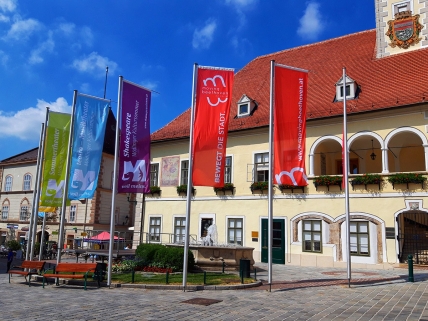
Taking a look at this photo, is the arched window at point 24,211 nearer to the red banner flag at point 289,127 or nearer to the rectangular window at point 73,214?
the rectangular window at point 73,214

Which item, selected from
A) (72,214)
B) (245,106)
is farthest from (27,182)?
(245,106)

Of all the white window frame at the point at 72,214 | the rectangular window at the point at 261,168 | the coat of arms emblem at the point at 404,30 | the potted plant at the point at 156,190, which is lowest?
the white window frame at the point at 72,214

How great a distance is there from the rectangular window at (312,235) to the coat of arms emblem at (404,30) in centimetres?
1197

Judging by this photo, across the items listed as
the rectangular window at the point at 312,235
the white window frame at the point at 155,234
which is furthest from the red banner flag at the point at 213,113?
the white window frame at the point at 155,234

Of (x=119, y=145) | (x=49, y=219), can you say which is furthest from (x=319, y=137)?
(x=49, y=219)

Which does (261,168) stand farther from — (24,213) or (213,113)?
(24,213)

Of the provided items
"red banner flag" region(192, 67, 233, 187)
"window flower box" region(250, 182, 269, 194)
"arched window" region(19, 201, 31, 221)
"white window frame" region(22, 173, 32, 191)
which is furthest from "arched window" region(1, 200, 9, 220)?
"red banner flag" region(192, 67, 233, 187)

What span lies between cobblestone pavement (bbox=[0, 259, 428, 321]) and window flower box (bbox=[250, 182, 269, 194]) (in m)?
9.59

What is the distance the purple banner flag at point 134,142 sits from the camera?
14250 millimetres

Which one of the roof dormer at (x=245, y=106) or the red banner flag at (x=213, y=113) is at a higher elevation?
the roof dormer at (x=245, y=106)

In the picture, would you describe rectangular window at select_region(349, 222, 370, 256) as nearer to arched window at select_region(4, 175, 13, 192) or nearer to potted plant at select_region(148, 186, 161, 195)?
potted plant at select_region(148, 186, 161, 195)

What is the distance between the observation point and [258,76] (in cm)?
2981

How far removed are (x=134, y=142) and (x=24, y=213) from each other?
1420 inches

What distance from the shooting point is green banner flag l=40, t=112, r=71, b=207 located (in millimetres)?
17516
